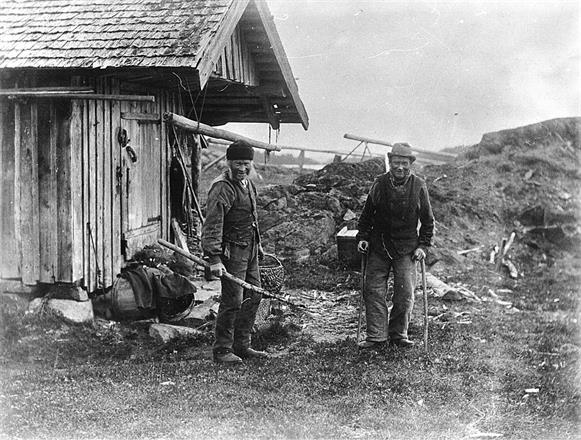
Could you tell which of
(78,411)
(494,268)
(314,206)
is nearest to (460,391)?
(78,411)

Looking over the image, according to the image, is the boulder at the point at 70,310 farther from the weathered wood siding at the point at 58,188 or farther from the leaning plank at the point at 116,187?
the leaning plank at the point at 116,187

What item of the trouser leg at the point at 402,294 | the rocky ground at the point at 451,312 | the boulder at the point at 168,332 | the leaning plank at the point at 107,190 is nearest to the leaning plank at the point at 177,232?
the rocky ground at the point at 451,312

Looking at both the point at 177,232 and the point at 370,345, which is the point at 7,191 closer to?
the point at 177,232

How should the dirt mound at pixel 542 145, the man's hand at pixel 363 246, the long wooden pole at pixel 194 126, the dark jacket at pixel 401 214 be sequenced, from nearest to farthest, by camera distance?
the dark jacket at pixel 401 214 → the man's hand at pixel 363 246 → the long wooden pole at pixel 194 126 → the dirt mound at pixel 542 145

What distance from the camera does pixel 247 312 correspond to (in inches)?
284

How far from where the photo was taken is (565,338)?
27.1 feet

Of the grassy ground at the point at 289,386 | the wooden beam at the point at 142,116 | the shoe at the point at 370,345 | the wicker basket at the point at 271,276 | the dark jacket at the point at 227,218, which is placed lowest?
the grassy ground at the point at 289,386

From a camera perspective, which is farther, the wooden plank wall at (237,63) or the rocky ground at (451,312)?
the wooden plank wall at (237,63)

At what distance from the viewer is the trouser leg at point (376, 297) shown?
24.4ft

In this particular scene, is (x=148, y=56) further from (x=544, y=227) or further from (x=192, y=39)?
(x=544, y=227)

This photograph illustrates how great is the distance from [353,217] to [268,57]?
5809mm

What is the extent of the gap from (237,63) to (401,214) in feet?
13.1

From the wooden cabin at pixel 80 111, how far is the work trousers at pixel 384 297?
2.89 meters

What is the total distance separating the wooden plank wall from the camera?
930cm
